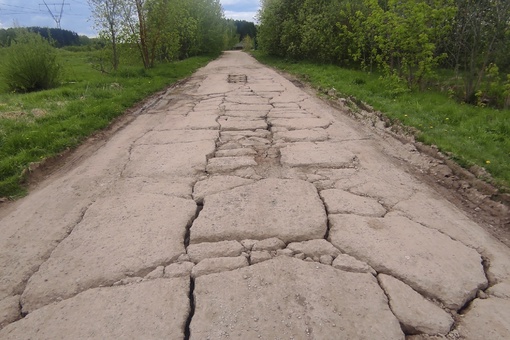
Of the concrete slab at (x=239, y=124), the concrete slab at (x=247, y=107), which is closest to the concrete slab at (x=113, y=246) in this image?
the concrete slab at (x=239, y=124)

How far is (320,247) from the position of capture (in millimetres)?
2631

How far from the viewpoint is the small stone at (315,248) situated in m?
2.57

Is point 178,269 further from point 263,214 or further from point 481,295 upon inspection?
point 481,295

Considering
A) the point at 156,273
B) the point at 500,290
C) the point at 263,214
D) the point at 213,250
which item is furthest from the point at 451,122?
the point at 156,273

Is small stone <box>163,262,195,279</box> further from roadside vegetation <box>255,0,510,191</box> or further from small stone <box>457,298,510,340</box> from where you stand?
roadside vegetation <box>255,0,510,191</box>

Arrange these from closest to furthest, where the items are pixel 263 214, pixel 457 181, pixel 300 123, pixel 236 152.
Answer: pixel 263 214 < pixel 457 181 < pixel 236 152 < pixel 300 123

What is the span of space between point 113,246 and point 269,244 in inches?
48.7

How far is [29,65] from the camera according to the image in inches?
372

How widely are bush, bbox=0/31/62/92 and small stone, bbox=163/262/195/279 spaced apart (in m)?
9.57

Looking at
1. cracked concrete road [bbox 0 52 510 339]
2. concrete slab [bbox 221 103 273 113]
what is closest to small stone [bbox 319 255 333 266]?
cracked concrete road [bbox 0 52 510 339]

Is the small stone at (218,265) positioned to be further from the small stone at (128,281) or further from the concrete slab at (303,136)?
the concrete slab at (303,136)

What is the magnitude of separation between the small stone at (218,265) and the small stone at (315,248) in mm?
416

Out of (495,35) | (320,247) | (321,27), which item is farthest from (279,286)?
(321,27)

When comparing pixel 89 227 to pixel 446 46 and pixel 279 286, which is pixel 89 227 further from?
pixel 446 46
